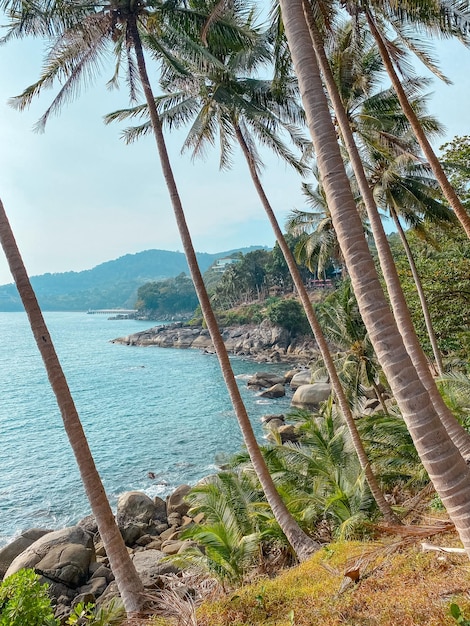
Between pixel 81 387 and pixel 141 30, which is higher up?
pixel 141 30

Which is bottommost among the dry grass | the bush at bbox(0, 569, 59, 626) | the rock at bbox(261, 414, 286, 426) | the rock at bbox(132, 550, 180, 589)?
the rock at bbox(261, 414, 286, 426)

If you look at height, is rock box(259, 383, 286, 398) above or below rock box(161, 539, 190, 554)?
below

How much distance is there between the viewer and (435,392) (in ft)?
21.8

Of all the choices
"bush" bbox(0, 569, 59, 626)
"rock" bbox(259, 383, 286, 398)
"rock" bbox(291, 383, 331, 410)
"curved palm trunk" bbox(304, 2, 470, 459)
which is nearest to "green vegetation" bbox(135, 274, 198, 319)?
"rock" bbox(259, 383, 286, 398)

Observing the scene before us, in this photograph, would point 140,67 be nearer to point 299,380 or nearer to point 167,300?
point 299,380

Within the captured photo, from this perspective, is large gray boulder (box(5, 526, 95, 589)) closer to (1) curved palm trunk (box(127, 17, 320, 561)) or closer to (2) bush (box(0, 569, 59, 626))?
(1) curved palm trunk (box(127, 17, 320, 561))

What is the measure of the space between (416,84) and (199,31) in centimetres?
522

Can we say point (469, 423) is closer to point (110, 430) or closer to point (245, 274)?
point (110, 430)

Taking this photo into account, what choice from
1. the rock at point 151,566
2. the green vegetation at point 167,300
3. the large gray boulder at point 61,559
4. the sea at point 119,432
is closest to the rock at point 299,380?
the sea at point 119,432

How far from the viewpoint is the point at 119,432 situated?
991 inches

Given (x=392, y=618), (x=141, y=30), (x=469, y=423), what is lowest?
(x=469, y=423)

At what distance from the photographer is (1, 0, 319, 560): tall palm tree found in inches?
278

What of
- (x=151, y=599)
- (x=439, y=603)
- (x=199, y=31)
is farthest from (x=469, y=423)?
(x=199, y=31)

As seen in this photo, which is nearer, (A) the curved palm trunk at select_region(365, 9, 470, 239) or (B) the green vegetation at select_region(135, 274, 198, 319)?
(A) the curved palm trunk at select_region(365, 9, 470, 239)
